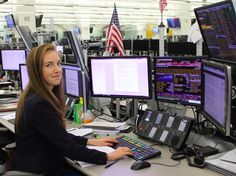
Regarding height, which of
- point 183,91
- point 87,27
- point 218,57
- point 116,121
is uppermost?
point 87,27

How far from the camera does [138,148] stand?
177cm

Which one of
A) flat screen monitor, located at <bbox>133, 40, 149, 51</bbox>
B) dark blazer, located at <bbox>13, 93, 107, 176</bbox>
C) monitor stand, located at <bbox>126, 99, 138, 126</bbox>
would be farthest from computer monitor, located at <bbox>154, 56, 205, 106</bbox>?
flat screen monitor, located at <bbox>133, 40, 149, 51</bbox>

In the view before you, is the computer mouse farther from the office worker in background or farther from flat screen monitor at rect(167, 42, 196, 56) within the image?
flat screen monitor at rect(167, 42, 196, 56)

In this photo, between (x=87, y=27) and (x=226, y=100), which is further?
(x=87, y=27)

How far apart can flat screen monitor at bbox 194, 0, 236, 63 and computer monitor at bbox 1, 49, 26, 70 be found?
281cm

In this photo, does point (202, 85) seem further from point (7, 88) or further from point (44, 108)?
point (7, 88)

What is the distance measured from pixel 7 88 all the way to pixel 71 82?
1924 mm

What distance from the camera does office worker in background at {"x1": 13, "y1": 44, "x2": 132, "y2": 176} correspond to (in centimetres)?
163

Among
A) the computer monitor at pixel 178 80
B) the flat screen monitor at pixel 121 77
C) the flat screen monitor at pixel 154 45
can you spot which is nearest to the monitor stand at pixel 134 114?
the flat screen monitor at pixel 121 77

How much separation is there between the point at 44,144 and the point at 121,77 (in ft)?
2.47

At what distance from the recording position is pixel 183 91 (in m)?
1.93

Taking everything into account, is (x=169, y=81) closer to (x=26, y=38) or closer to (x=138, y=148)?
(x=138, y=148)

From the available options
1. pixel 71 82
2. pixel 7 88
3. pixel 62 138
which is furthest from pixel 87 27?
pixel 62 138

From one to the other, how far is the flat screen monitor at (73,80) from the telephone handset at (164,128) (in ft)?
2.34
